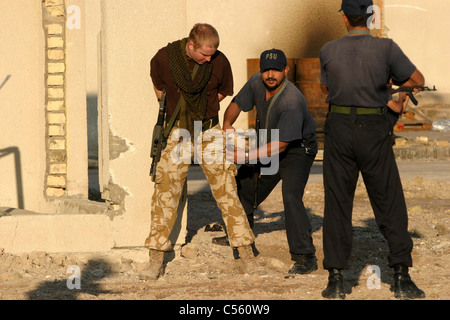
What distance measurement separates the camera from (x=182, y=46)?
587 centimetres

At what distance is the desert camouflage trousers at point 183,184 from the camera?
233 inches

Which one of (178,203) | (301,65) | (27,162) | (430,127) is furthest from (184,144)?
(430,127)

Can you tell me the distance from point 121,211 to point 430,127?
1283 centimetres

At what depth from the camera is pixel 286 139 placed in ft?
19.8

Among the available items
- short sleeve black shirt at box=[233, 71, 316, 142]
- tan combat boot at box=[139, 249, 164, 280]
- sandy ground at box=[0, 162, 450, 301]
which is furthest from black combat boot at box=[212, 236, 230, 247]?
short sleeve black shirt at box=[233, 71, 316, 142]

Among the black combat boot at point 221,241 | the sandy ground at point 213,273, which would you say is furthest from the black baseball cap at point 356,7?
the black combat boot at point 221,241

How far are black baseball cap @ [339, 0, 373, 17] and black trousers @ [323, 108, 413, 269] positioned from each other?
1.79 ft

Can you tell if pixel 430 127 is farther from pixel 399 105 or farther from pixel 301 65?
pixel 399 105

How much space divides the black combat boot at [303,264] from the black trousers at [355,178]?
100cm

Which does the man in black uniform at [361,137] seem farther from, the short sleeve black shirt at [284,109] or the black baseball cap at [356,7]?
the short sleeve black shirt at [284,109]

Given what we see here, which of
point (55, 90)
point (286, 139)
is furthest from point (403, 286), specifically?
point (55, 90)

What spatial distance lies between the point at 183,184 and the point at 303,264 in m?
1.00

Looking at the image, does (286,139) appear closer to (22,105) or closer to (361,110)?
(361,110)

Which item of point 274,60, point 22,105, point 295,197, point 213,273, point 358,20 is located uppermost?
point 358,20
